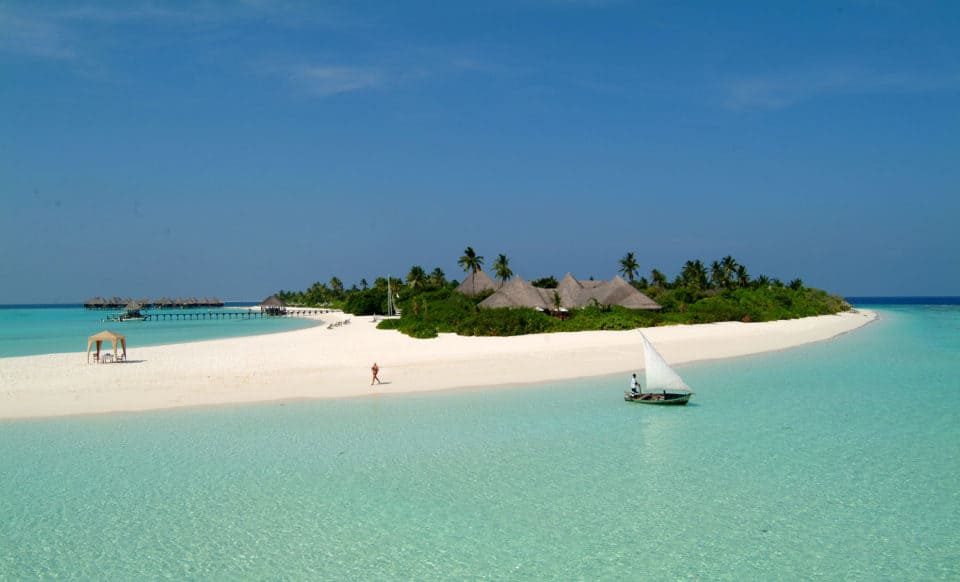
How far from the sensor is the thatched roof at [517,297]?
4872 centimetres

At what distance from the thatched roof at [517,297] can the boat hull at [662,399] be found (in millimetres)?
28944

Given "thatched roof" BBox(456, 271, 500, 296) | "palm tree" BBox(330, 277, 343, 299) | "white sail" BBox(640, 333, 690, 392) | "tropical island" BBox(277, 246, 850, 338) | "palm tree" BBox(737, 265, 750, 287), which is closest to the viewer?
"white sail" BBox(640, 333, 690, 392)

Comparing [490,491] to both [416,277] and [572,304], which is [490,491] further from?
[416,277]

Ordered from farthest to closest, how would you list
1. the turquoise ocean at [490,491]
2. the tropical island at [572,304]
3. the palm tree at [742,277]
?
the palm tree at [742,277] < the tropical island at [572,304] < the turquoise ocean at [490,491]

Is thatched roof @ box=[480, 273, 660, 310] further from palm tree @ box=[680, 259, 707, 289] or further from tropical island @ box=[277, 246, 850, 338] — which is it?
palm tree @ box=[680, 259, 707, 289]

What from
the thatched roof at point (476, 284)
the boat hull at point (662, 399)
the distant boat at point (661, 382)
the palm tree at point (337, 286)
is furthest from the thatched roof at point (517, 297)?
the palm tree at point (337, 286)

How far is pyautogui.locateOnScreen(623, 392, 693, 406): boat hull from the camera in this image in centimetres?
1872

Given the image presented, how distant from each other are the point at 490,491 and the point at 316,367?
16.3 meters

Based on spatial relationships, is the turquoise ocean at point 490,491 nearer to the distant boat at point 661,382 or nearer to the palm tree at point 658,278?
the distant boat at point 661,382

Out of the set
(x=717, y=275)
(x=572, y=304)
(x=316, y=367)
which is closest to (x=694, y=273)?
(x=717, y=275)

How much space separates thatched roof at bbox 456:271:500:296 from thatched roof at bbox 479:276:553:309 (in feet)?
44.6

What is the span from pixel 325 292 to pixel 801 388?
5339 inches

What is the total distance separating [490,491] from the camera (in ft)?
38.2

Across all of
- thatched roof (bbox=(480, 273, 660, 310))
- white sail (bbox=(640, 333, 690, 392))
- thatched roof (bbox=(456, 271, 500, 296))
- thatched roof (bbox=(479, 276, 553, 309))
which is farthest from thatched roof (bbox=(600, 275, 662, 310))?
white sail (bbox=(640, 333, 690, 392))
